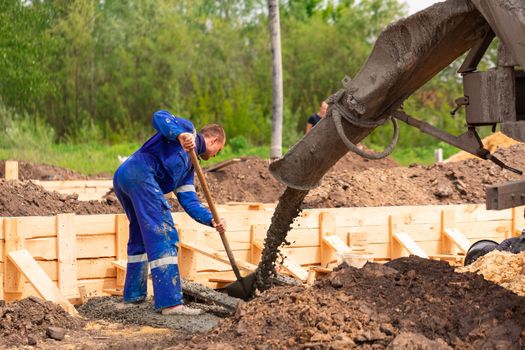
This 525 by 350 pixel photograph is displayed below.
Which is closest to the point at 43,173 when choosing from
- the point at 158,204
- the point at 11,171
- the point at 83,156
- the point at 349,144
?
the point at 11,171

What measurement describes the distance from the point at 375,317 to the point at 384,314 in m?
0.06

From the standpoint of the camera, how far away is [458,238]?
9.40 meters

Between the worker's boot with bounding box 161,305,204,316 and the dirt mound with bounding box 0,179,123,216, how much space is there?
3066 mm

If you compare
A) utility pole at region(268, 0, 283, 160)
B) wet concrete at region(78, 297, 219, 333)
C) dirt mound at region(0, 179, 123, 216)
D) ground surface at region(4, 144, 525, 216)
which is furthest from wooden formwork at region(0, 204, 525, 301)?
utility pole at region(268, 0, 283, 160)

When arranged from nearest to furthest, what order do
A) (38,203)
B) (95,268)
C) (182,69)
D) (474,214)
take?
(95,268)
(38,203)
(474,214)
(182,69)

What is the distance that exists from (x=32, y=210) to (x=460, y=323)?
19.5 feet

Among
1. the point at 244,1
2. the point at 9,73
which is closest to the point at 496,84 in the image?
the point at 9,73

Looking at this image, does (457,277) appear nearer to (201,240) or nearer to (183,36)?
(201,240)

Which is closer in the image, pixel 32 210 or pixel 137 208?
pixel 137 208

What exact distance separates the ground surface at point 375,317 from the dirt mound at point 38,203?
11.7ft

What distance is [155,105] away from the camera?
98.5ft

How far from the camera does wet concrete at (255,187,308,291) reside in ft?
20.1

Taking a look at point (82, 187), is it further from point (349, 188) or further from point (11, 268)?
point (11, 268)

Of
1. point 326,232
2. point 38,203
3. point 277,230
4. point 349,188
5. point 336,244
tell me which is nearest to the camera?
point 277,230
